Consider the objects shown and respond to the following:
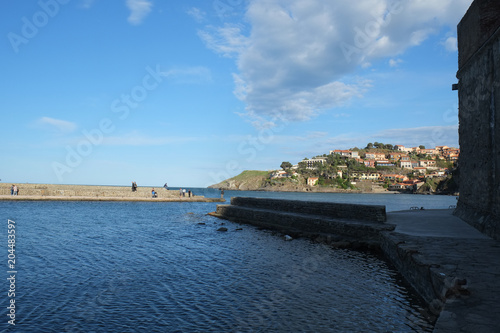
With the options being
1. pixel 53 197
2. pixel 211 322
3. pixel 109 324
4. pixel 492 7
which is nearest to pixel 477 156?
pixel 492 7

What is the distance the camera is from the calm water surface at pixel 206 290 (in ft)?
23.3

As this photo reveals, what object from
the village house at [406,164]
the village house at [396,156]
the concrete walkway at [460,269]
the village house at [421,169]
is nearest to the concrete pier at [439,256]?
the concrete walkway at [460,269]

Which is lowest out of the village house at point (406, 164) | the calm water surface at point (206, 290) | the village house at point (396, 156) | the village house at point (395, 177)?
the calm water surface at point (206, 290)

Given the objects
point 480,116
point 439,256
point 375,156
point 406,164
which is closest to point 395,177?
point 406,164

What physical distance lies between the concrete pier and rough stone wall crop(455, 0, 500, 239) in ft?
3.37

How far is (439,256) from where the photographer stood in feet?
28.8

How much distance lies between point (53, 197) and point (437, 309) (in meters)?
56.2

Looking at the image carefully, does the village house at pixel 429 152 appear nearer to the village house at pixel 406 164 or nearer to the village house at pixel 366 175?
the village house at pixel 406 164

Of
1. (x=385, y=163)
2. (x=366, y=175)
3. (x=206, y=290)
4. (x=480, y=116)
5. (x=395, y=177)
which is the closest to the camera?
(x=206, y=290)

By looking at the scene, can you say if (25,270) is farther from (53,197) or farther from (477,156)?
(53,197)

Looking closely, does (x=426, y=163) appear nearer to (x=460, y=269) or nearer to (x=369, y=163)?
(x=369, y=163)

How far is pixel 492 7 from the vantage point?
1307 centimetres

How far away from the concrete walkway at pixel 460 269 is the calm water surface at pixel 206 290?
3.73 ft

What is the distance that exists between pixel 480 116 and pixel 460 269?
942 cm
